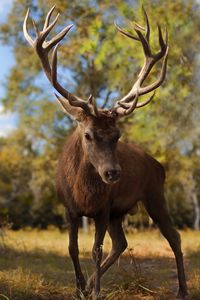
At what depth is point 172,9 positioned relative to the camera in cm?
1205

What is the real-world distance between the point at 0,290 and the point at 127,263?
4.56 metres

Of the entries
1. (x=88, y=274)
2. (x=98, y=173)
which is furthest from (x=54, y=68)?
(x=88, y=274)

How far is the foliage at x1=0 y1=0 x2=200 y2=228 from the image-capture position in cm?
1166

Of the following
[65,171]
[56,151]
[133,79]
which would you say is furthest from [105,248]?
[56,151]

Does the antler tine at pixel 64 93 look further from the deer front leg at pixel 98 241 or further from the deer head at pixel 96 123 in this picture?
the deer front leg at pixel 98 241

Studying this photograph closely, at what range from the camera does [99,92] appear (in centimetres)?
2056

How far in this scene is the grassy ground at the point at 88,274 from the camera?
19.6 ft

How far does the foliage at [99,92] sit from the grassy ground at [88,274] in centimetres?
308

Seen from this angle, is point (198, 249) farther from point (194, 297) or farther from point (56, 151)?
point (56, 151)

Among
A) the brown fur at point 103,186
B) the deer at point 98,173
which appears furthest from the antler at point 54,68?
the brown fur at point 103,186

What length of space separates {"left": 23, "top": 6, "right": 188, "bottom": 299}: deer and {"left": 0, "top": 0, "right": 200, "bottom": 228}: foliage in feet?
9.27

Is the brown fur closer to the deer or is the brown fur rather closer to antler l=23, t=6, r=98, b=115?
the deer

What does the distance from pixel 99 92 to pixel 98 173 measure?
1516cm

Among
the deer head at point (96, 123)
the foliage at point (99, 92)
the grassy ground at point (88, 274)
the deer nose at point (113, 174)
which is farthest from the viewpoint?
the foliage at point (99, 92)
